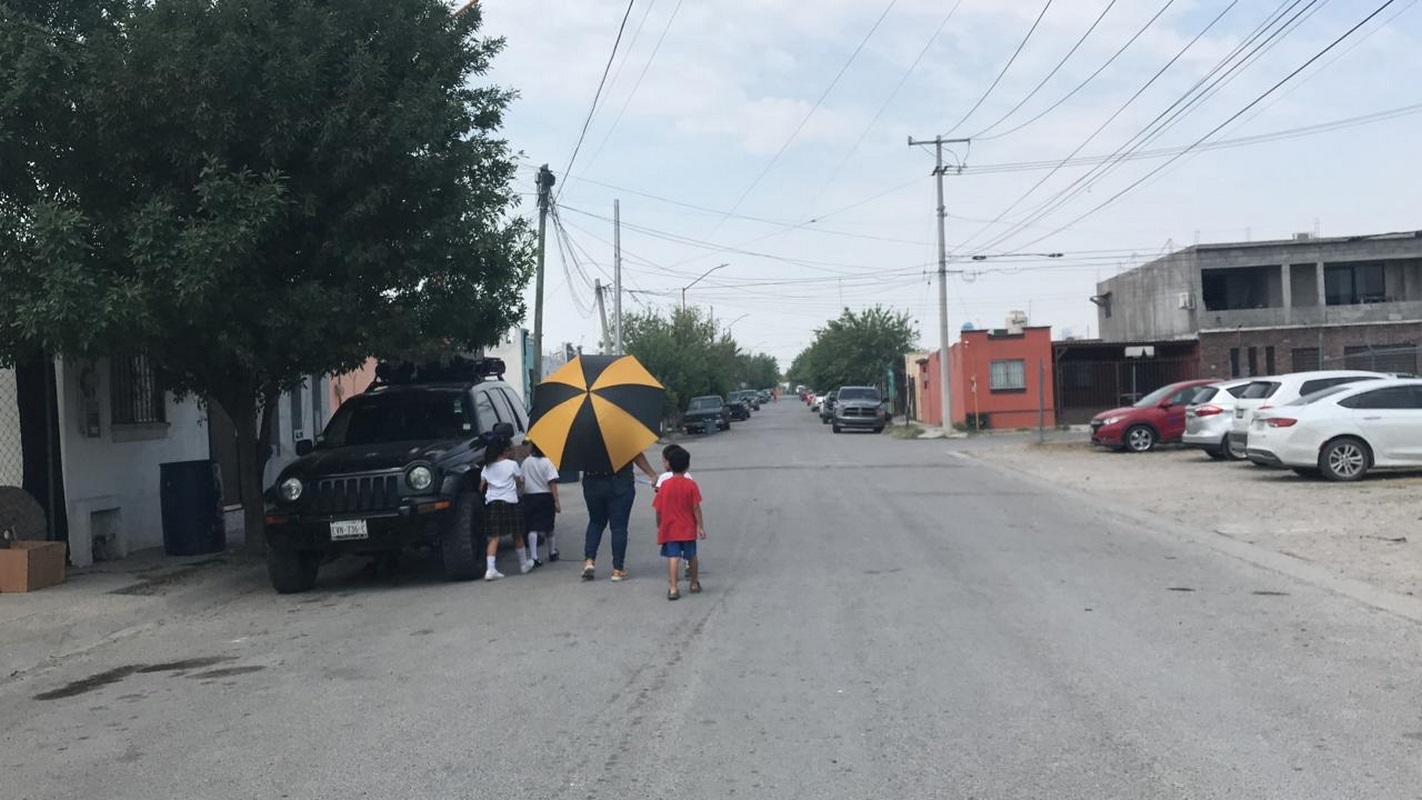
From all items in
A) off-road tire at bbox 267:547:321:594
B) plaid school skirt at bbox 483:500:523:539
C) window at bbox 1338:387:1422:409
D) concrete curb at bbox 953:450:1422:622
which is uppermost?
window at bbox 1338:387:1422:409

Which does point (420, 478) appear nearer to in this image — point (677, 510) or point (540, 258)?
point (677, 510)

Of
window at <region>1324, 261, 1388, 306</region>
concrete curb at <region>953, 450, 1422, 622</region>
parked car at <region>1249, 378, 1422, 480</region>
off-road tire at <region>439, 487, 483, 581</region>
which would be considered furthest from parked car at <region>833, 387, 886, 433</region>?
off-road tire at <region>439, 487, 483, 581</region>

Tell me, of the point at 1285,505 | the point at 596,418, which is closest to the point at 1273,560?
the point at 1285,505

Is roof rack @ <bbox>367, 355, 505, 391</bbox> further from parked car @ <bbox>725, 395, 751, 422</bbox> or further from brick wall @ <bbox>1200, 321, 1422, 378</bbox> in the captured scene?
parked car @ <bbox>725, 395, 751, 422</bbox>

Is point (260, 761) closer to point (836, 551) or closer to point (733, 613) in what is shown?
point (733, 613)

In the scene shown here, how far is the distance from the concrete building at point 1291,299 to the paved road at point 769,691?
1431 inches

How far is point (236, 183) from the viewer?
10797 millimetres

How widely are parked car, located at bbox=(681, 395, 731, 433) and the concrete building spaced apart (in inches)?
680

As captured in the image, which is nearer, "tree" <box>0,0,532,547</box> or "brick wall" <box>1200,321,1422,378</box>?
"tree" <box>0,0,532,547</box>

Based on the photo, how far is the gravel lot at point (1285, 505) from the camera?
11312 mm

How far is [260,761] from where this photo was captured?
19.2ft

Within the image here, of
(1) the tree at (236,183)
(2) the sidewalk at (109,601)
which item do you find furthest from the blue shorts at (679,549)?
(2) the sidewalk at (109,601)

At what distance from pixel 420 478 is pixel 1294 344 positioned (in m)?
41.7

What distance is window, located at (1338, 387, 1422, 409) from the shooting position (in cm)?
1720
